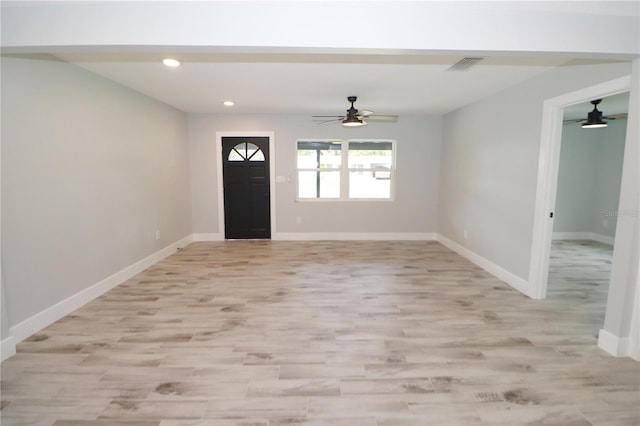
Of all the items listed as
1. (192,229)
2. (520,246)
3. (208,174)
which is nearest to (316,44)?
(520,246)

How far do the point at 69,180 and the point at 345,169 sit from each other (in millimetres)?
4351

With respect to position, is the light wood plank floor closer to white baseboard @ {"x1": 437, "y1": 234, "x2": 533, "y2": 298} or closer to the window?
white baseboard @ {"x1": 437, "y1": 234, "x2": 533, "y2": 298}

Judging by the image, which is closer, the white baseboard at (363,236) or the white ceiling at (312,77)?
the white ceiling at (312,77)

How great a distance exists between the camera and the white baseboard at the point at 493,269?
3510 millimetres

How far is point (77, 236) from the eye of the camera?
3.07 meters

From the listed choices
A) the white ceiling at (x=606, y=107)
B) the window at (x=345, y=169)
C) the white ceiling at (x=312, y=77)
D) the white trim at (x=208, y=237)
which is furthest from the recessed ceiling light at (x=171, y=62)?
the white ceiling at (x=606, y=107)

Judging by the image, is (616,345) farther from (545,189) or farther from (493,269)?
(493,269)

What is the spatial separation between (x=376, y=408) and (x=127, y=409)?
147 cm

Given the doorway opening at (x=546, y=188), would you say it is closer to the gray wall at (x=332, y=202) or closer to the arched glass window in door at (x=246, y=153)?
the gray wall at (x=332, y=202)

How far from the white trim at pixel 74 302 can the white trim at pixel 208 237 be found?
4.40 feet

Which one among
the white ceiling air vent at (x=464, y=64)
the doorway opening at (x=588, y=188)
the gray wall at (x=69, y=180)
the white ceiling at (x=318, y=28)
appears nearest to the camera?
the white ceiling at (x=318, y=28)

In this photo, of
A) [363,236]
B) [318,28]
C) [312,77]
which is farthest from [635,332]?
[363,236]

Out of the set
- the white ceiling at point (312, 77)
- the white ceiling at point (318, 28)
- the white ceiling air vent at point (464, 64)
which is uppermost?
the white ceiling at point (312, 77)

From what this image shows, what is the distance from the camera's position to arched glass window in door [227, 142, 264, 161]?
19.4 ft
